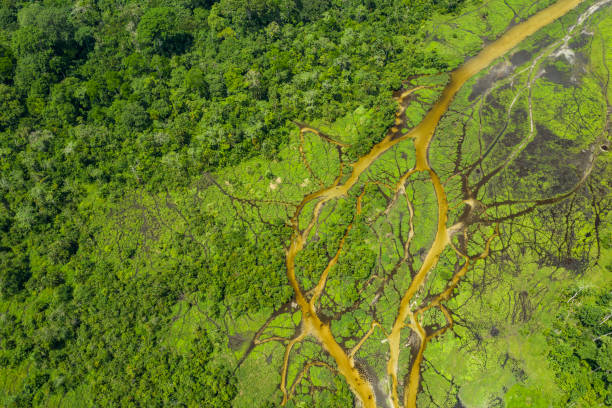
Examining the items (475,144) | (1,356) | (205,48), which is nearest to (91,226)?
(1,356)

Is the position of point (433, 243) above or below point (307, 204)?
below

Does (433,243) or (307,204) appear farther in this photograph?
(307,204)

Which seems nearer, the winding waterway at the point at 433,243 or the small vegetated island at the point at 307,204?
the winding waterway at the point at 433,243

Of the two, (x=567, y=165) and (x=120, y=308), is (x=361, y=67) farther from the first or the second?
(x=120, y=308)

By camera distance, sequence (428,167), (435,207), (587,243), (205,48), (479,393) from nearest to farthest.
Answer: (479,393) → (587,243) → (435,207) → (428,167) → (205,48)
